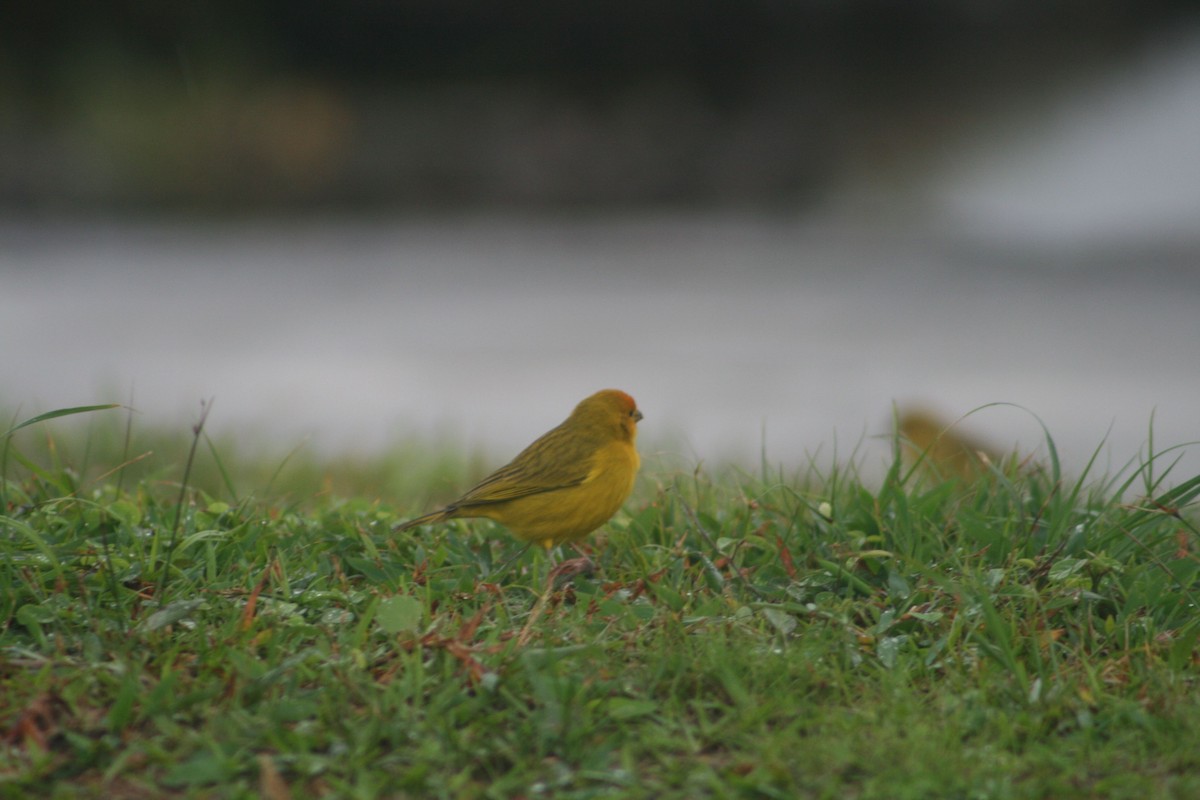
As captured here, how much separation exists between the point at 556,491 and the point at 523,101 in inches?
338

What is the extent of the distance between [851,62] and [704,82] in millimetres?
1397

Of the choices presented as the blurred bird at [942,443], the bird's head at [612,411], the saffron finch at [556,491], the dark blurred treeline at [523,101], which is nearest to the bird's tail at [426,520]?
the saffron finch at [556,491]

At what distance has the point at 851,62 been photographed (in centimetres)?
1170

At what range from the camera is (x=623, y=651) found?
2951 mm

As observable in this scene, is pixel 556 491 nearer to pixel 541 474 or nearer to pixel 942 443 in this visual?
pixel 541 474

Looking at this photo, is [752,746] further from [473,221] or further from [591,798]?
[473,221]

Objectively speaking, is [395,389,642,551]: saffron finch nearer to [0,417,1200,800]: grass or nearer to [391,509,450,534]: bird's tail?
[391,509,450,534]: bird's tail

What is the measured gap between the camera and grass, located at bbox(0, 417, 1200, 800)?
2.49 m

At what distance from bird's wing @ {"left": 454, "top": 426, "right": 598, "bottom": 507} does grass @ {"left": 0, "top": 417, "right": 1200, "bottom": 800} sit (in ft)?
0.58

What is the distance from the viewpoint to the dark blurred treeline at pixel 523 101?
11.5 metres

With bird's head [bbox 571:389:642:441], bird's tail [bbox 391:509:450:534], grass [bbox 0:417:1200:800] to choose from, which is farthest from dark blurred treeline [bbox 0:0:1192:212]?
bird's tail [bbox 391:509:450:534]

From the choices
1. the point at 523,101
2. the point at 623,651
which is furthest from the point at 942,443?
the point at 523,101

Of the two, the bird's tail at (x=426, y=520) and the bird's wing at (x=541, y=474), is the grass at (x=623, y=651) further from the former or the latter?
the bird's wing at (x=541, y=474)

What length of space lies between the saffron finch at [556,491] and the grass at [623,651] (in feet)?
0.34
